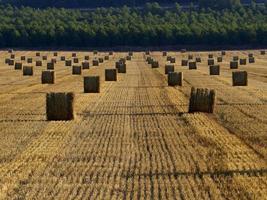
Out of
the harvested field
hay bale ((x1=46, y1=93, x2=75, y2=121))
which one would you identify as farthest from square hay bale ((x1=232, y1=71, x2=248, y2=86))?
hay bale ((x1=46, y1=93, x2=75, y2=121))

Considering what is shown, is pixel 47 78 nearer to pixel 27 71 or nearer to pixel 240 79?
pixel 27 71

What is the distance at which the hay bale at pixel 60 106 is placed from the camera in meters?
29.0

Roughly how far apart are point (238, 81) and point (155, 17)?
146629 millimetres

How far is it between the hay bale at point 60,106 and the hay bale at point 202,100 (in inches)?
196

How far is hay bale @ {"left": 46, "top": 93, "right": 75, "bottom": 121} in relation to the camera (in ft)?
95.2

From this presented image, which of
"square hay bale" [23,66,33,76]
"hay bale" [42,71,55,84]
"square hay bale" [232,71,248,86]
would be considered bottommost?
"square hay bale" [23,66,33,76]

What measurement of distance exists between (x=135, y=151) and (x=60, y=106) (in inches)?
320

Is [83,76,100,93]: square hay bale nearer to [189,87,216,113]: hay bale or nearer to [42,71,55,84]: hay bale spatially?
[42,71,55,84]: hay bale

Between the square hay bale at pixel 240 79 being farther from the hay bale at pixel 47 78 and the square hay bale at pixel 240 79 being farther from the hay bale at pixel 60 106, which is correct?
the hay bale at pixel 60 106

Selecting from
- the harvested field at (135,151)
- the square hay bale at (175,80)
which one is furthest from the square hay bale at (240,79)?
the harvested field at (135,151)

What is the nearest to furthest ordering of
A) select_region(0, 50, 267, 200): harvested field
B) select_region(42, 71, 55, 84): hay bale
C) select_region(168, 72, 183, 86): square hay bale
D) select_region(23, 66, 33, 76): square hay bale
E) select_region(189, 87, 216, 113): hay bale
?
1. select_region(0, 50, 267, 200): harvested field
2. select_region(189, 87, 216, 113): hay bale
3. select_region(168, 72, 183, 86): square hay bale
4. select_region(42, 71, 55, 84): hay bale
5. select_region(23, 66, 33, 76): square hay bale

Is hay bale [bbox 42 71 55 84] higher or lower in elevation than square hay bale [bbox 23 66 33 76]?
higher

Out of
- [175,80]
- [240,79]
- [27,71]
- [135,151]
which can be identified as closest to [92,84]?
[175,80]

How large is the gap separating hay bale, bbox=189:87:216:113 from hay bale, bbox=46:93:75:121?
16.3 feet
